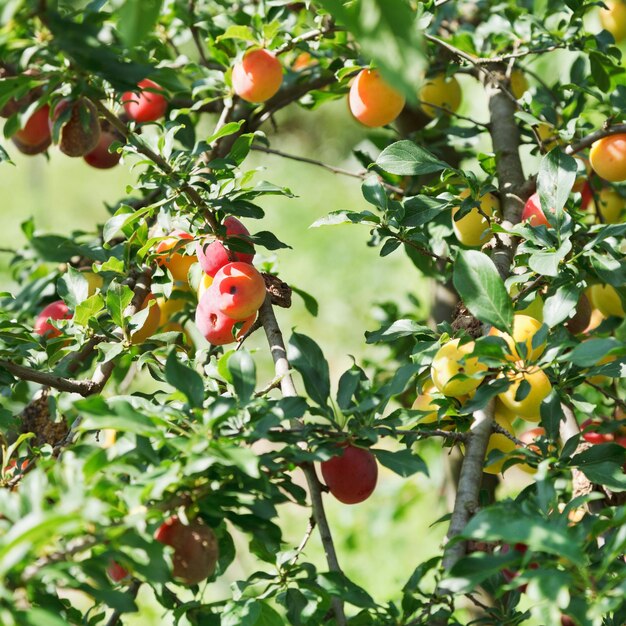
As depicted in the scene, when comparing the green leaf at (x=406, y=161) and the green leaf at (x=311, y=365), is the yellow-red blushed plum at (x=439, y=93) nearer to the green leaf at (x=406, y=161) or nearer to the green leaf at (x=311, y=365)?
the green leaf at (x=406, y=161)

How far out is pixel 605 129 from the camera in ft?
2.87

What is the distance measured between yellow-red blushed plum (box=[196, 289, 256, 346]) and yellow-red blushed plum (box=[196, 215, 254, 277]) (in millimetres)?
27

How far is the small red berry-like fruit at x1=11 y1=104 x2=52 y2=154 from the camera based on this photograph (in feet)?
3.37

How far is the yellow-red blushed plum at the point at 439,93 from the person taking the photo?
1.17 metres

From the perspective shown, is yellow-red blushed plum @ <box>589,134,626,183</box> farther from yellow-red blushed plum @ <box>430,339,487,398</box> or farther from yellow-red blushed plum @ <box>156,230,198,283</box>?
yellow-red blushed plum @ <box>156,230,198,283</box>

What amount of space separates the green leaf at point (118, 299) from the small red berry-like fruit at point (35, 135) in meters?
0.37

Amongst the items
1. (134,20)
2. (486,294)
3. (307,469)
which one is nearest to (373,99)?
(486,294)

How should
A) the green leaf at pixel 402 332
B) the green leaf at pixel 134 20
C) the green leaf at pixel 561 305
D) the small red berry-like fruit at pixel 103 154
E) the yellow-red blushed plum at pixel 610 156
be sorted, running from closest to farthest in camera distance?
1. the green leaf at pixel 134 20
2. the green leaf at pixel 561 305
3. the green leaf at pixel 402 332
4. the yellow-red blushed plum at pixel 610 156
5. the small red berry-like fruit at pixel 103 154

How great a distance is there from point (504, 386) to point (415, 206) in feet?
0.81

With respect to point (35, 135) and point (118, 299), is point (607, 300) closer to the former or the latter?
point (118, 299)

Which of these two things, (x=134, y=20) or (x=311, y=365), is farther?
(x=311, y=365)

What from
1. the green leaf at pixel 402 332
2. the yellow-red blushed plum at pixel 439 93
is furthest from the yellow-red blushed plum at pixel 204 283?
the yellow-red blushed plum at pixel 439 93

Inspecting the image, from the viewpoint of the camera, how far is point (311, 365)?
664mm

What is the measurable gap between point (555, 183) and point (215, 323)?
343 mm
